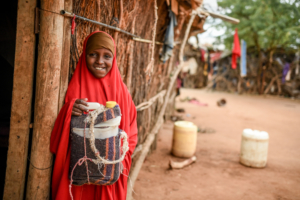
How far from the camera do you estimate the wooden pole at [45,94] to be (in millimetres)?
1507

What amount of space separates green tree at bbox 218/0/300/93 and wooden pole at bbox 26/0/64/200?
11560 mm

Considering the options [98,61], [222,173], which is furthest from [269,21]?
[98,61]

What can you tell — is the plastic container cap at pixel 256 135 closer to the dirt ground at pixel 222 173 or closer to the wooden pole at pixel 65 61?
the dirt ground at pixel 222 173

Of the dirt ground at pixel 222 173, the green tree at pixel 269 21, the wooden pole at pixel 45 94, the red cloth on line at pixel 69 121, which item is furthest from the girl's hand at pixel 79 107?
the green tree at pixel 269 21

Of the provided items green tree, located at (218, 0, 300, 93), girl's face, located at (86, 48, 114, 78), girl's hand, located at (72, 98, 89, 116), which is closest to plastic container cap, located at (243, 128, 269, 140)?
girl's face, located at (86, 48, 114, 78)

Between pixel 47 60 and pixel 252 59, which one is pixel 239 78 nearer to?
pixel 252 59

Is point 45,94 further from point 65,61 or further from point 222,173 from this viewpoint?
point 222,173

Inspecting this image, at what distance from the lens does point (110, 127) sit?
55.1 inches

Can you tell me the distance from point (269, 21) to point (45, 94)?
13260 millimetres

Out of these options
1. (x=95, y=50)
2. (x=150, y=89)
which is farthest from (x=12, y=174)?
(x=150, y=89)

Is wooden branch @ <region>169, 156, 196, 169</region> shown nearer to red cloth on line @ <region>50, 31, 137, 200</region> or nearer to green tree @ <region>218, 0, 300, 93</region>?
red cloth on line @ <region>50, 31, 137, 200</region>

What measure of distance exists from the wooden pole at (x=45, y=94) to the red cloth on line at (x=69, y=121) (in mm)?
71

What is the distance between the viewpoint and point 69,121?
145cm

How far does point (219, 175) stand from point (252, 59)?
13819 mm
